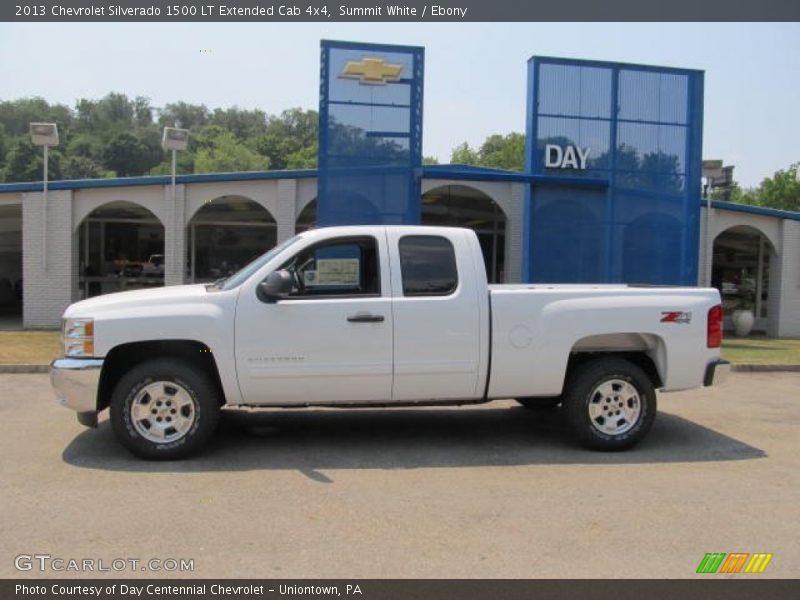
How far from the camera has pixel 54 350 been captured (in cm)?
1281

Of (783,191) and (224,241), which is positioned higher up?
(783,191)

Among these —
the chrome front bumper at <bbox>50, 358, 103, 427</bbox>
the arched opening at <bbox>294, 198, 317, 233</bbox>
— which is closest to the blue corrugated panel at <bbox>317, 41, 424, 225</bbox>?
the arched opening at <bbox>294, 198, 317, 233</bbox>

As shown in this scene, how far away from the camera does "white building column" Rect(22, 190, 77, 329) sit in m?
17.0

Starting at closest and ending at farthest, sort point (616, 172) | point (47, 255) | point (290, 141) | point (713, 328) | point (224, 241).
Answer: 1. point (713, 328)
2. point (616, 172)
3. point (47, 255)
4. point (224, 241)
5. point (290, 141)

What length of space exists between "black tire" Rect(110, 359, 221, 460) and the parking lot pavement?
0.17 m

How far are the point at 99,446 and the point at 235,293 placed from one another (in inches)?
76.7

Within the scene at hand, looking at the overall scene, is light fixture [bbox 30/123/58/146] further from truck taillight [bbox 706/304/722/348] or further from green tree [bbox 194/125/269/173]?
green tree [bbox 194/125/269/173]

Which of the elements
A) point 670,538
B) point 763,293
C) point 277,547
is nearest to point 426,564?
point 277,547

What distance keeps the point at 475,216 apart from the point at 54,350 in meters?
12.9

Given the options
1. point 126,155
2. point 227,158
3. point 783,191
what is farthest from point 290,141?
point 783,191

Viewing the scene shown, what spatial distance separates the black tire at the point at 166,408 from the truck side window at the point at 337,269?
1.16m

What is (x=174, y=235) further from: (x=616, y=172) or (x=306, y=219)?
(x=616, y=172)

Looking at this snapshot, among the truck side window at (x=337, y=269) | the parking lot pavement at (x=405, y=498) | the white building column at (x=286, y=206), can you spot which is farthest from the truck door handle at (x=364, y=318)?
the white building column at (x=286, y=206)

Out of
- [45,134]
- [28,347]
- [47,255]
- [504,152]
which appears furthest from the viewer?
[504,152]
